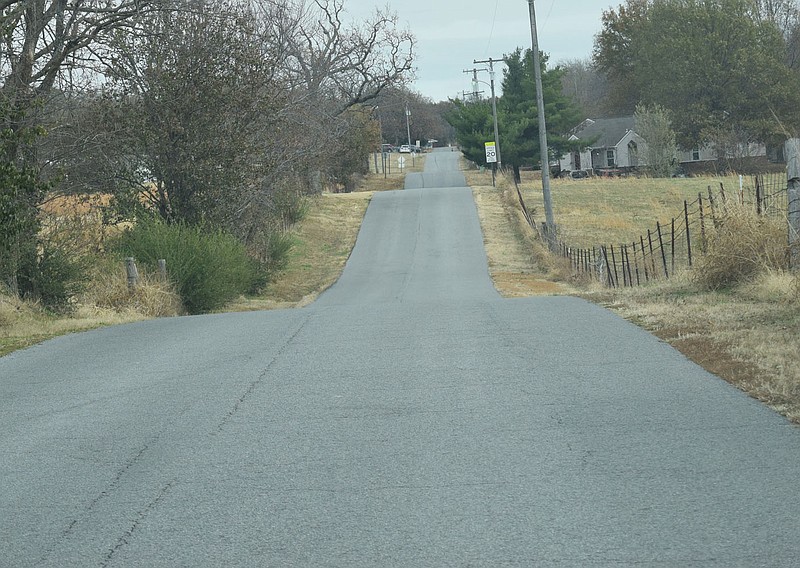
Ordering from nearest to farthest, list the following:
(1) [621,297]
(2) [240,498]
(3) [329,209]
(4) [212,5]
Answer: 1. (2) [240,498]
2. (1) [621,297]
3. (4) [212,5]
4. (3) [329,209]

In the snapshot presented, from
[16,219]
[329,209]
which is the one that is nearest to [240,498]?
[16,219]

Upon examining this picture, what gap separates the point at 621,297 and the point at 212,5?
50.7ft

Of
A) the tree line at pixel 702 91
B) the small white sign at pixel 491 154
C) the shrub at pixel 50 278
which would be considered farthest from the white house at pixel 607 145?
the shrub at pixel 50 278

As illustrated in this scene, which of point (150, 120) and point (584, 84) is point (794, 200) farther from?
point (584, 84)

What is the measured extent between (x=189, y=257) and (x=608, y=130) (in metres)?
81.9

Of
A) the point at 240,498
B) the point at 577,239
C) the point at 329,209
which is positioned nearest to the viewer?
the point at 240,498

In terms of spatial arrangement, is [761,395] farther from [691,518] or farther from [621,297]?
[621,297]

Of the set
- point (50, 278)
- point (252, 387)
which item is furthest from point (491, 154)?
point (252, 387)

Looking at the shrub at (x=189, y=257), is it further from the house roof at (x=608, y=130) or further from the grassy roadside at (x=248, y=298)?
the house roof at (x=608, y=130)

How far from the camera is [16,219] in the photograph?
52.9ft

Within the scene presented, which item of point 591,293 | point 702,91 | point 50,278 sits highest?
Answer: point 702,91

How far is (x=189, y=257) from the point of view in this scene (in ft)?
82.9

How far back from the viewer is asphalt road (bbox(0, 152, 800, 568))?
18.2ft

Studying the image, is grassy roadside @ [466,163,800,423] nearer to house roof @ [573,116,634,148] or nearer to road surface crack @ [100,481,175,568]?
road surface crack @ [100,481,175,568]
